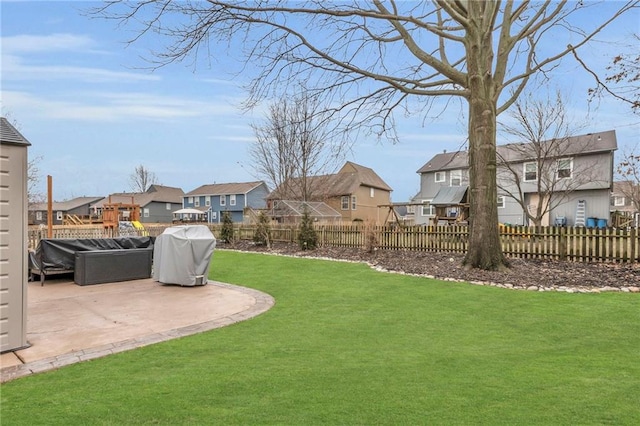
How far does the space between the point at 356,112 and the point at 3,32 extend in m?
8.25

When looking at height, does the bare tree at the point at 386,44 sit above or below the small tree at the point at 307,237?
above

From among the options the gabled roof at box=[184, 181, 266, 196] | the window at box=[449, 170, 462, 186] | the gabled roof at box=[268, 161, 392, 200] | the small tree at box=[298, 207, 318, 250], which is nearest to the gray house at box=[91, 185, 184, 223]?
the gabled roof at box=[184, 181, 266, 196]

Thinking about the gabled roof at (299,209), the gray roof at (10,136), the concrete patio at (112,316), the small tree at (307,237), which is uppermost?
the gray roof at (10,136)

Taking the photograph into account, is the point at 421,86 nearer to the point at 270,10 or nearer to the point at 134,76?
the point at 270,10

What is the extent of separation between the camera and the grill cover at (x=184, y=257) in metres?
8.24

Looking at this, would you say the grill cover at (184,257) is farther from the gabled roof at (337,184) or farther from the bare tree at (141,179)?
the bare tree at (141,179)

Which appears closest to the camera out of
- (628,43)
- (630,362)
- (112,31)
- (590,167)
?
(630,362)

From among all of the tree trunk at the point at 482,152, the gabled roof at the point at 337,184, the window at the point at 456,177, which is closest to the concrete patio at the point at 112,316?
the tree trunk at the point at 482,152

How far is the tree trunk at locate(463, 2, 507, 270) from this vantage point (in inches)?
373

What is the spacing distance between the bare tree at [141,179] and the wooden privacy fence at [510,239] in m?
47.8

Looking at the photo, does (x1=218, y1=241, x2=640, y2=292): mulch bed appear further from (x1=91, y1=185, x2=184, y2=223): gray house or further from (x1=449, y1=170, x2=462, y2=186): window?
(x1=91, y1=185, x2=184, y2=223): gray house

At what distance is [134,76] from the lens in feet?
26.5

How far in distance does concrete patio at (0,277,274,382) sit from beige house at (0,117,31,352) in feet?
0.97

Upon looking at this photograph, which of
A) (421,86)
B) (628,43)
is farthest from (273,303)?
(628,43)
